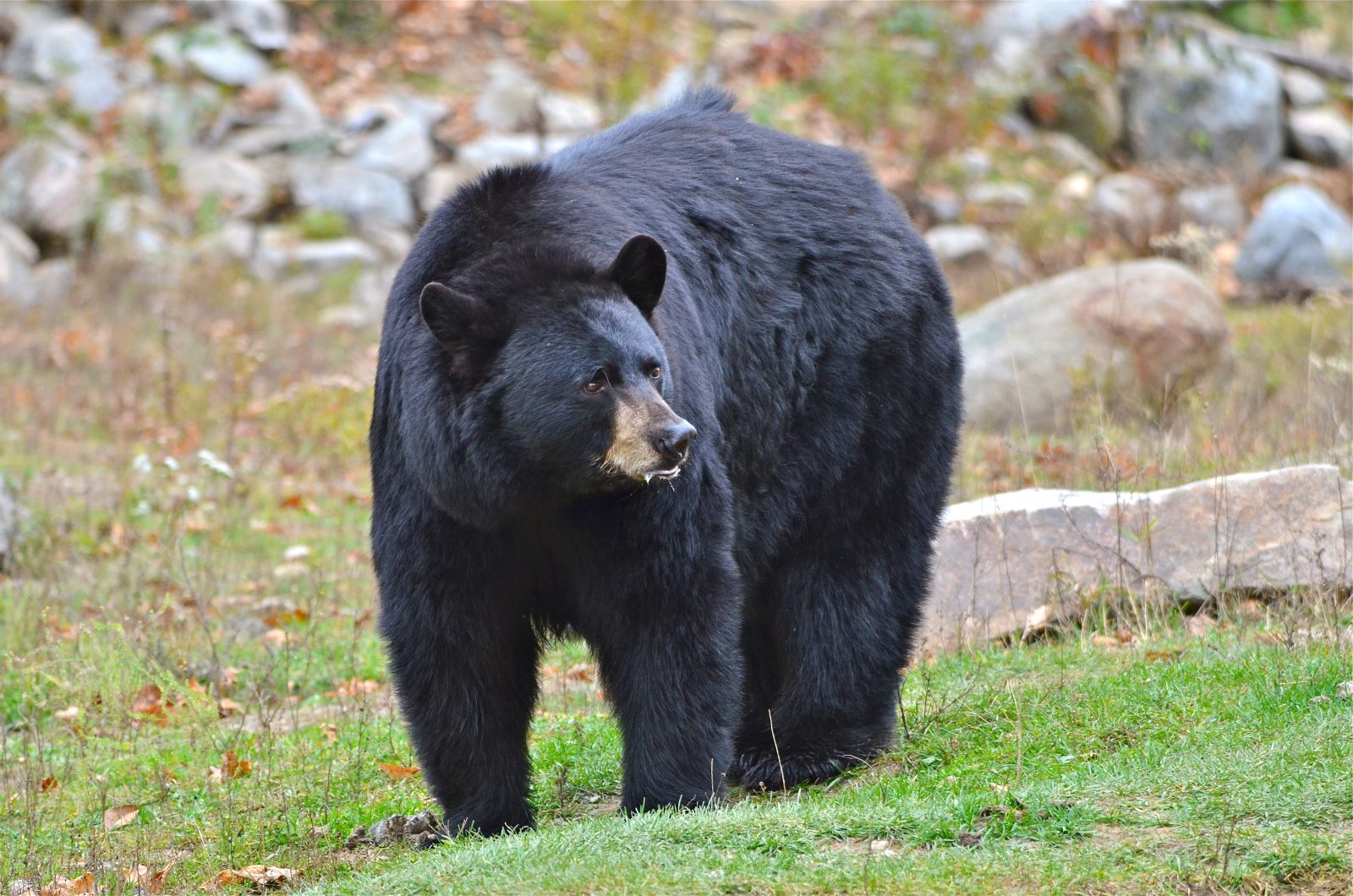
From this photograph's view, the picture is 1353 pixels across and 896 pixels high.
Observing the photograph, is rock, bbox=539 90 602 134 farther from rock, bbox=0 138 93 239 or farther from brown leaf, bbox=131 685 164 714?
brown leaf, bbox=131 685 164 714

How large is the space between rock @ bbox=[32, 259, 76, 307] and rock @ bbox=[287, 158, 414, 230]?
11.1 feet

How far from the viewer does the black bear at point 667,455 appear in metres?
4.66

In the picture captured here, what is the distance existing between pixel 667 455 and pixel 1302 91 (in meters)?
20.1

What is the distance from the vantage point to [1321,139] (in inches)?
816

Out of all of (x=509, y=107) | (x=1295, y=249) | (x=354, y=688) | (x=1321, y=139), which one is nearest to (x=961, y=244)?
(x=1295, y=249)

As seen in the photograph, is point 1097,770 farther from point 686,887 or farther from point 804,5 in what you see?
point 804,5

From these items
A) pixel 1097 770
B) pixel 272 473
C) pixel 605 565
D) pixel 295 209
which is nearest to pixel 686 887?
pixel 605 565

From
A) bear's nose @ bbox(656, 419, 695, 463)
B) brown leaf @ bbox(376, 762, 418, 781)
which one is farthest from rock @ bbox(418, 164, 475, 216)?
bear's nose @ bbox(656, 419, 695, 463)

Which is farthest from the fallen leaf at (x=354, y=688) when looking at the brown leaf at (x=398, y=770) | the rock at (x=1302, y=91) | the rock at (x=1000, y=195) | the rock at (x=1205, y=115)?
the rock at (x=1302, y=91)

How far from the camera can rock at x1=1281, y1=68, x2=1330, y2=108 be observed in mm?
21609

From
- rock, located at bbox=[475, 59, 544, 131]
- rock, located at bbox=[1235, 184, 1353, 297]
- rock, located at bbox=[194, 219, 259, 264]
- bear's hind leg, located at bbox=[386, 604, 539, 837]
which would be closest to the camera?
bear's hind leg, located at bbox=[386, 604, 539, 837]

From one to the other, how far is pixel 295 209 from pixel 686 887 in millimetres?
15979

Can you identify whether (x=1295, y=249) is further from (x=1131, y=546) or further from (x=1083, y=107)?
(x=1131, y=546)

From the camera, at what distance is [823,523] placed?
6.05 m
